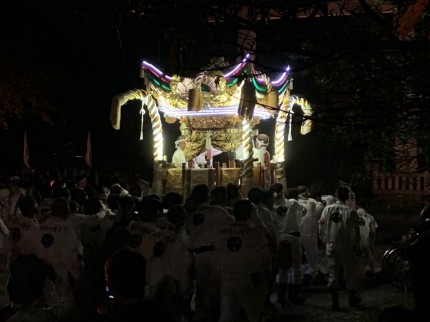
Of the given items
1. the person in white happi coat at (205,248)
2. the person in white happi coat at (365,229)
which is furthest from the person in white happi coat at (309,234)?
the person in white happi coat at (205,248)

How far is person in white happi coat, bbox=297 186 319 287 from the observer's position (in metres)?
10.8

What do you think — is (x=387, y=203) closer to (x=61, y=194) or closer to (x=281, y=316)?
(x=281, y=316)

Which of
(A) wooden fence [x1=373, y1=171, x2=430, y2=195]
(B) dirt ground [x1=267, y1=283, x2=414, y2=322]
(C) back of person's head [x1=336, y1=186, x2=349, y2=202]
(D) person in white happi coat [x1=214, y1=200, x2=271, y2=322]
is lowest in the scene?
(B) dirt ground [x1=267, y1=283, x2=414, y2=322]

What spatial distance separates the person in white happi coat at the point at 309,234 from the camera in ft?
35.6

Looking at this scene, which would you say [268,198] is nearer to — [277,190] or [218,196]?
[277,190]

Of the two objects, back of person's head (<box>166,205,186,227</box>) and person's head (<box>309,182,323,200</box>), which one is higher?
person's head (<box>309,182,323,200</box>)

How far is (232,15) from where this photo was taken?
440 centimetres

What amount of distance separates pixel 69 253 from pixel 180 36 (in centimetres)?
321

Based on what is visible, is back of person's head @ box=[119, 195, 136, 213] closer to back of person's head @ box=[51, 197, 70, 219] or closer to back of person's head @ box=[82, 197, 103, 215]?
back of person's head @ box=[82, 197, 103, 215]

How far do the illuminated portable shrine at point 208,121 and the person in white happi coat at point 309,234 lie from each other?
555 cm

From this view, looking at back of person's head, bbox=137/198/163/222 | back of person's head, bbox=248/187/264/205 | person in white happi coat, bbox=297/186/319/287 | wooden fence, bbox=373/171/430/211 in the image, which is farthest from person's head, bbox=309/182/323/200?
wooden fence, bbox=373/171/430/211

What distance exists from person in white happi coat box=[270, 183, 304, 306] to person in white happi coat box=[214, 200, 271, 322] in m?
2.95

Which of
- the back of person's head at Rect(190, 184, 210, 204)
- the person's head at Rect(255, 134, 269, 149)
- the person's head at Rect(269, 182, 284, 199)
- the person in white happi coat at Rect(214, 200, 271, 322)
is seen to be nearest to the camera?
the person in white happi coat at Rect(214, 200, 271, 322)

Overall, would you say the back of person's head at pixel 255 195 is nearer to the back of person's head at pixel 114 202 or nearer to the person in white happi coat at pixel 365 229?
the back of person's head at pixel 114 202
